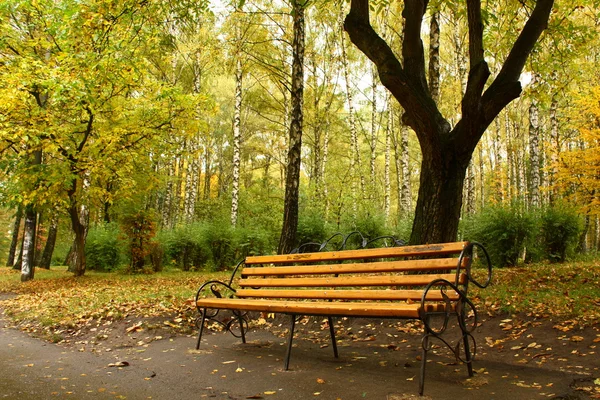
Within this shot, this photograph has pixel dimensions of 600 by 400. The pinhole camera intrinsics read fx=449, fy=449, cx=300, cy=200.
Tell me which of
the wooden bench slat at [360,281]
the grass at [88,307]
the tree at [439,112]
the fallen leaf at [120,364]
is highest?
the tree at [439,112]

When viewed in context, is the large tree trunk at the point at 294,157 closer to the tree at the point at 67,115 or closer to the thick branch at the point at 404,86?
the thick branch at the point at 404,86

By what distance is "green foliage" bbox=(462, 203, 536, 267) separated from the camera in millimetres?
10250

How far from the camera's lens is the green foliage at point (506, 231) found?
10.2 metres

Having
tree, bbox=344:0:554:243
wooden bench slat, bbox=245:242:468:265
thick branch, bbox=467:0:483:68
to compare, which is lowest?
wooden bench slat, bbox=245:242:468:265

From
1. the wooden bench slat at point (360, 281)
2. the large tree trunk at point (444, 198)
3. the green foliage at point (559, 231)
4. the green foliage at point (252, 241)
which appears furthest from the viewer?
Answer: the green foliage at point (252, 241)

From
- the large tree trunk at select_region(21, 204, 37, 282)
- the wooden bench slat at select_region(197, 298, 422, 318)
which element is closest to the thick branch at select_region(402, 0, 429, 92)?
the wooden bench slat at select_region(197, 298, 422, 318)

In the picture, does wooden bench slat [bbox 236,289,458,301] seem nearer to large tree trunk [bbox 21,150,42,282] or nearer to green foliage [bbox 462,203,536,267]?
green foliage [bbox 462,203,536,267]

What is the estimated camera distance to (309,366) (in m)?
4.06

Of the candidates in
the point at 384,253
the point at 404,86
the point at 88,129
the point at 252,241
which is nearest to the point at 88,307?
the point at 384,253

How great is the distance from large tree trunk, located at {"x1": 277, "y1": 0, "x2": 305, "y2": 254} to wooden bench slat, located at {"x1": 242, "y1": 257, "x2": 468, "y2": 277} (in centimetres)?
271

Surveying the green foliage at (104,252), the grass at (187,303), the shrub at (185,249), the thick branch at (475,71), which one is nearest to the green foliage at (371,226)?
the grass at (187,303)

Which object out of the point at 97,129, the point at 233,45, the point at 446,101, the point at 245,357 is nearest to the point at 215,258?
the point at 97,129

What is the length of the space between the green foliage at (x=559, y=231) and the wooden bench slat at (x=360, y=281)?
27.3 ft

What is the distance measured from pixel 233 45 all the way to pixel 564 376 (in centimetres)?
1005
